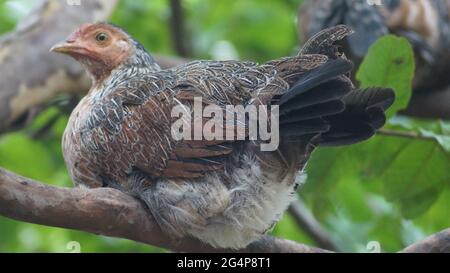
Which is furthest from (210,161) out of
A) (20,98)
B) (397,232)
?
(397,232)

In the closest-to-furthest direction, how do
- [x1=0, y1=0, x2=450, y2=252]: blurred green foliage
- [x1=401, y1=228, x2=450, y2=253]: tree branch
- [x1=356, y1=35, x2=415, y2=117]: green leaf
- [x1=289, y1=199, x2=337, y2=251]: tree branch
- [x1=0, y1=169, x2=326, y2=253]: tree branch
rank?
1. [x1=0, y1=169, x2=326, y2=253]: tree branch
2. [x1=401, y1=228, x2=450, y2=253]: tree branch
3. [x1=356, y1=35, x2=415, y2=117]: green leaf
4. [x1=0, y1=0, x2=450, y2=252]: blurred green foliage
5. [x1=289, y1=199, x2=337, y2=251]: tree branch

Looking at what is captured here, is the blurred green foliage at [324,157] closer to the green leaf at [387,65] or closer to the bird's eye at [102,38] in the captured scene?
the green leaf at [387,65]

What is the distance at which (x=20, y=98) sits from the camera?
18.1 feet

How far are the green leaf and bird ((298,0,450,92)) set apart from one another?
176 centimetres

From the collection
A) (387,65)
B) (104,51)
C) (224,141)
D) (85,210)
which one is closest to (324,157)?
(387,65)

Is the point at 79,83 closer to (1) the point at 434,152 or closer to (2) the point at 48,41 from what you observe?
(2) the point at 48,41

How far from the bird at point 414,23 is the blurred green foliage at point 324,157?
346 mm

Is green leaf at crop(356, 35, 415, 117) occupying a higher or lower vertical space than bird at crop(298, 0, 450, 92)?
lower

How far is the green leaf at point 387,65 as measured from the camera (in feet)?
14.1

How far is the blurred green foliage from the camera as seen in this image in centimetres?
466

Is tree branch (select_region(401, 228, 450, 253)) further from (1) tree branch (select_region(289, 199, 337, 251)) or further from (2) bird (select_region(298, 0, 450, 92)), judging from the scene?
(2) bird (select_region(298, 0, 450, 92))

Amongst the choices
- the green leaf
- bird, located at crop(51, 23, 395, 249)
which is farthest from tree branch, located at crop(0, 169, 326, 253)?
the green leaf
